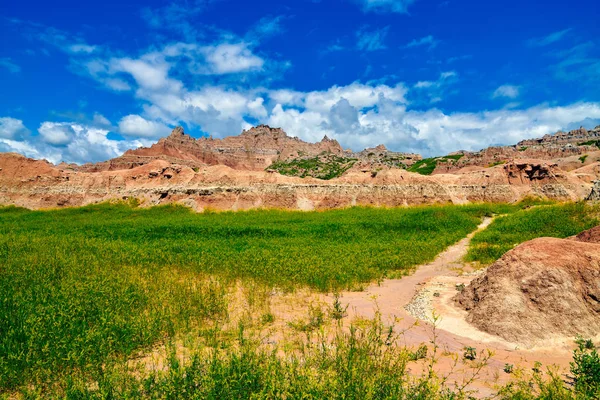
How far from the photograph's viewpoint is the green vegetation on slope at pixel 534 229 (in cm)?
1711

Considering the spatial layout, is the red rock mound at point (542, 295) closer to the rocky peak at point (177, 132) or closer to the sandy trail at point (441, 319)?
the sandy trail at point (441, 319)

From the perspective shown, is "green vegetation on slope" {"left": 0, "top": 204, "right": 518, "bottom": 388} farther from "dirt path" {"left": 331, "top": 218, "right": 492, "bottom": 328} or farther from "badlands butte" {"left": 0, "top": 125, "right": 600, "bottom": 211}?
"badlands butte" {"left": 0, "top": 125, "right": 600, "bottom": 211}

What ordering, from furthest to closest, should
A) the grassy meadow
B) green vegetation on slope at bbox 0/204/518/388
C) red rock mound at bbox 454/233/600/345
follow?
red rock mound at bbox 454/233/600/345 → green vegetation on slope at bbox 0/204/518/388 → the grassy meadow

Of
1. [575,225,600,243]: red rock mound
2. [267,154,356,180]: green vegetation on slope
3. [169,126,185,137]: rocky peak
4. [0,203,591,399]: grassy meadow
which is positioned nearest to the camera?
[0,203,591,399]: grassy meadow

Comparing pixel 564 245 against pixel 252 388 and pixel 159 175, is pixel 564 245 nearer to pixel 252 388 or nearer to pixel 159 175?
pixel 252 388

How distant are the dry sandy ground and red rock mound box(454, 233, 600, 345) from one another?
0.33 metres

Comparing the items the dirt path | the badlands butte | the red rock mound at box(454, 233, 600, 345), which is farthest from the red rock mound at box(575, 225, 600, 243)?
the badlands butte

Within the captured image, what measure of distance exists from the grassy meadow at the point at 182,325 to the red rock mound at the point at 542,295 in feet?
10.3

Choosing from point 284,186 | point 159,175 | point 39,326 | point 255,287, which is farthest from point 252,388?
point 159,175

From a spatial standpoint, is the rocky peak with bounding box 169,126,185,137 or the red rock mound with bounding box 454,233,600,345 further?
the rocky peak with bounding box 169,126,185,137

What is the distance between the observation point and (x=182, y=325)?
23.9 ft

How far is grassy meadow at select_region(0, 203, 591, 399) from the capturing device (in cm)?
441

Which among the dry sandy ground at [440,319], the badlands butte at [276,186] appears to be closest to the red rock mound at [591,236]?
the dry sandy ground at [440,319]

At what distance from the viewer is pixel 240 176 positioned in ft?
184
